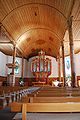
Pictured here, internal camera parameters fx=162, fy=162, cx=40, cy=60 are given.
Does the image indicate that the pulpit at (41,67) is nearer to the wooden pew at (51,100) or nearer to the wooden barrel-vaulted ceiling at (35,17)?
the wooden barrel-vaulted ceiling at (35,17)

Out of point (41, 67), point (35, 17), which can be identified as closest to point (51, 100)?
point (35, 17)

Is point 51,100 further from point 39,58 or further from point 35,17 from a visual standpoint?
point 39,58

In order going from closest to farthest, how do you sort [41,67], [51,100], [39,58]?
1. [51,100]
2. [41,67]
3. [39,58]

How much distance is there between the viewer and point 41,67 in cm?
2500

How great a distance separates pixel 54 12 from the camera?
13.0 metres

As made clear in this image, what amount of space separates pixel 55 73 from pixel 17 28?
11913 millimetres

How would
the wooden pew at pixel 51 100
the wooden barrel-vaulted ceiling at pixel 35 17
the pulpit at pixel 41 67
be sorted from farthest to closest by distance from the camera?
the pulpit at pixel 41 67 → the wooden barrel-vaulted ceiling at pixel 35 17 → the wooden pew at pixel 51 100

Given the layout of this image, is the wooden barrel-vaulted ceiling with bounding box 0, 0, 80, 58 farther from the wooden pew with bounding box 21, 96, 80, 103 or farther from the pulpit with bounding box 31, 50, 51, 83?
the wooden pew with bounding box 21, 96, 80, 103

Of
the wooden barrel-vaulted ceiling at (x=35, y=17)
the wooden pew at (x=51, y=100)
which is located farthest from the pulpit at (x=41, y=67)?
the wooden pew at (x=51, y=100)

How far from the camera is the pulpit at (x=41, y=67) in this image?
24.5m

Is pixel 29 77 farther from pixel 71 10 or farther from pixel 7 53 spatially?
pixel 71 10

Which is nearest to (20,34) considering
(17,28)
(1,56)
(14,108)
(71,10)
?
(17,28)

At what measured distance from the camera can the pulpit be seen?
24461 millimetres

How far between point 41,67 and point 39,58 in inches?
57.8
